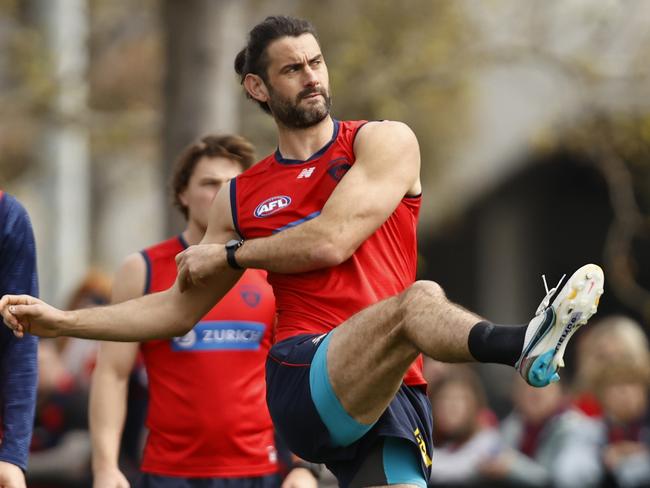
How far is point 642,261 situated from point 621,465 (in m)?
17.8

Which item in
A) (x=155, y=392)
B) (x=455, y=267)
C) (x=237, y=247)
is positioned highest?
(x=237, y=247)

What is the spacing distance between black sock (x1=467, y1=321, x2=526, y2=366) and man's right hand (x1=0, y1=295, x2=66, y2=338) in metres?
1.90

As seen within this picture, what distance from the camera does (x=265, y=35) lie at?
20.5ft

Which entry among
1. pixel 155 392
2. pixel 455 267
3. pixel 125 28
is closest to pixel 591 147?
pixel 155 392

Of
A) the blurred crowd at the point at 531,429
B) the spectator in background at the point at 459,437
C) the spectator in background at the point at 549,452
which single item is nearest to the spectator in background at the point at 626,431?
the blurred crowd at the point at 531,429

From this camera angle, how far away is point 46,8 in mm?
15883

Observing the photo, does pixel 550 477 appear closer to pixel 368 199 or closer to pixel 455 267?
pixel 368 199

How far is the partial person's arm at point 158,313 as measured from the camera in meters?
6.29

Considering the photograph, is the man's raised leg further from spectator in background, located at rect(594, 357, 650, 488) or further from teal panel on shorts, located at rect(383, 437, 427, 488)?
spectator in background, located at rect(594, 357, 650, 488)

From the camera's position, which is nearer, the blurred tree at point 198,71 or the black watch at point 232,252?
the black watch at point 232,252

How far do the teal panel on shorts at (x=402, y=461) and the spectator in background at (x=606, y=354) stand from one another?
4793mm

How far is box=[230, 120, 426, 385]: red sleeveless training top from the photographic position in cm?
601

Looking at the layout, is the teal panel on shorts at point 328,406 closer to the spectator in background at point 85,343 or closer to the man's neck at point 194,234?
the man's neck at point 194,234

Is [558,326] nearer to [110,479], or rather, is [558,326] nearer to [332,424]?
[332,424]
